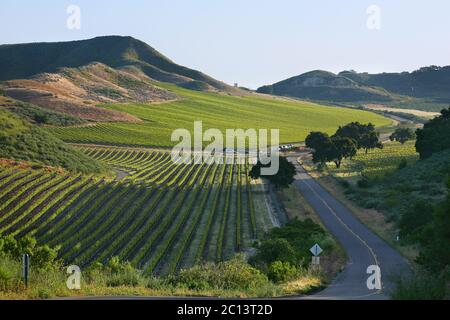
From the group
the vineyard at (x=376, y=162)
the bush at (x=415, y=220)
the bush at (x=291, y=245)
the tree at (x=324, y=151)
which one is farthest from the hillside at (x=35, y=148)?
the bush at (x=415, y=220)

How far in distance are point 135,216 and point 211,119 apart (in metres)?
103

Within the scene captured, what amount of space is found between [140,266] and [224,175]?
42158 millimetres

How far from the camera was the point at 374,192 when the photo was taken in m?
60.4

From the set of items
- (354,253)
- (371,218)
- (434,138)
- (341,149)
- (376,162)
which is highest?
(434,138)

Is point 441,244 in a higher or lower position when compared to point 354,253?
higher

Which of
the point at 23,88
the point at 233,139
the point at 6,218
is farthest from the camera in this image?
the point at 23,88

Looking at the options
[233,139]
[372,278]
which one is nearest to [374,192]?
[372,278]

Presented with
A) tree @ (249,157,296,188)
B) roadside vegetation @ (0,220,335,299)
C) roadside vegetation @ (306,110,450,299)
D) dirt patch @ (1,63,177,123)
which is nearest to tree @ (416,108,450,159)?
roadside vegetation @ (306,110,450,299)

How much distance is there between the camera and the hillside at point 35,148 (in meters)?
64.1

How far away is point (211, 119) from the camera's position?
15038cm

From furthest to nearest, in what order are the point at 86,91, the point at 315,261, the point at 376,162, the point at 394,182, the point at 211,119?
1. the point at 86,91
2. the point at 211,119
3. the point at 376,162
4. the point at 394,182
5. the point at 315,261

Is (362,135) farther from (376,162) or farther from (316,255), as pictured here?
(316,255)

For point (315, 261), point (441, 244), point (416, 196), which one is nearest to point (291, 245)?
point (315, 261)
